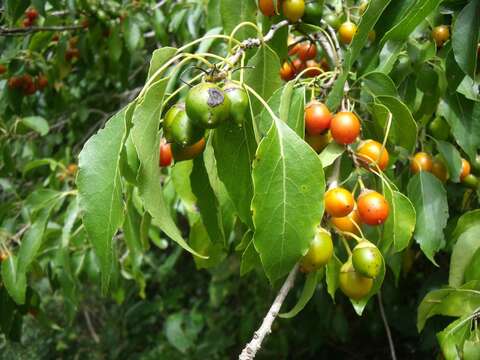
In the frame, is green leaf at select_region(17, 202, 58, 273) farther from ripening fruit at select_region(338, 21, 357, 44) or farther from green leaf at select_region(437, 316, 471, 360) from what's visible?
green leaf at select_region(437, 316, 471, 360)

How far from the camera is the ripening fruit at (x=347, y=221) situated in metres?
1.30

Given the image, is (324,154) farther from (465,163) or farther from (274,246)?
(465,163)

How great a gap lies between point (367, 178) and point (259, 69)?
0.44 meters

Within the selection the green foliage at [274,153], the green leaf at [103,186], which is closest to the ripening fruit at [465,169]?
the green foliage at [274,153]

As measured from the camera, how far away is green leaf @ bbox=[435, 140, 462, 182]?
5.39 feet

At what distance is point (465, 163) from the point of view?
179cm

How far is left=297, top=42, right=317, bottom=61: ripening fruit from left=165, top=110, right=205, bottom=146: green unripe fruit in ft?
2.66

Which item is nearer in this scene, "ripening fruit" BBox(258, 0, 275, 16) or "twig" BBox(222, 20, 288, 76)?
"twig" BBox(222, 20, 288, 76)

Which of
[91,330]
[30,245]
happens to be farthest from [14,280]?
[91,330]

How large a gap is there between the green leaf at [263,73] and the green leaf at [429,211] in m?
0.50

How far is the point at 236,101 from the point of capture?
1055 mm

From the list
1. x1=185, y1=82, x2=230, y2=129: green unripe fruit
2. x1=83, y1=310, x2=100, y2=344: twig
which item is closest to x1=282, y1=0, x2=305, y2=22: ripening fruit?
x1=185, y1=82, x2=230, y2=129: green unripe fruit

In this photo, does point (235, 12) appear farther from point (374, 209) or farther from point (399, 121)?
point (374, 209)

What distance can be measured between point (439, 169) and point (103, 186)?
103 centimetres
